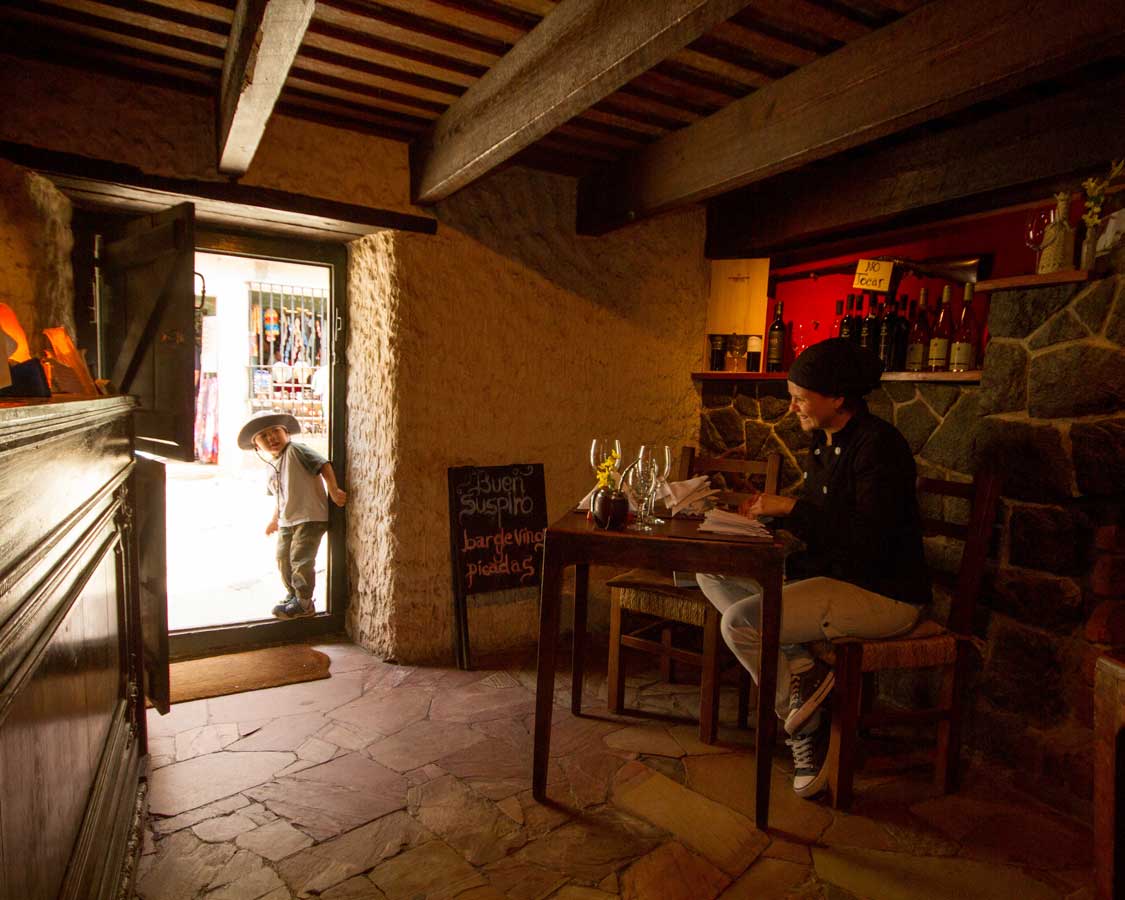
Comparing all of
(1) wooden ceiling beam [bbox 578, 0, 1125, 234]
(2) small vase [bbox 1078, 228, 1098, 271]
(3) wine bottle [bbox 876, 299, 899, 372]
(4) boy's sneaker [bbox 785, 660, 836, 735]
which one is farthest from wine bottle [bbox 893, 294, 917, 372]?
(4) boy's sneaker [bbox 785, 660, 836, 735]

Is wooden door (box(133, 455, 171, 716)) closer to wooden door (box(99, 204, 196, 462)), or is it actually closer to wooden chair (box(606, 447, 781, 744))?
wooden door (box(99, 204, 196, 462))

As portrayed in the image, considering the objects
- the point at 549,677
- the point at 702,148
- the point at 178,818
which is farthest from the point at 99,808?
the point at 702,148

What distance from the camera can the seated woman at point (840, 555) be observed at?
99.1 inches

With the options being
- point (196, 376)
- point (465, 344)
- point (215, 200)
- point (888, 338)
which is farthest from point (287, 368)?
point (888, 338)

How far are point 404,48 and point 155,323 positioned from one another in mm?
1557

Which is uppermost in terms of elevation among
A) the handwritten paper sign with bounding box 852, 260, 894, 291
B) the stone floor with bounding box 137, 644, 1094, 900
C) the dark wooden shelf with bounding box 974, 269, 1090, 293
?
the handwritten paper sign with bounding box 852, 260, 894, 291

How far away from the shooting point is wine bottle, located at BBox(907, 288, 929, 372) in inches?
134

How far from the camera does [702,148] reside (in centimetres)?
322

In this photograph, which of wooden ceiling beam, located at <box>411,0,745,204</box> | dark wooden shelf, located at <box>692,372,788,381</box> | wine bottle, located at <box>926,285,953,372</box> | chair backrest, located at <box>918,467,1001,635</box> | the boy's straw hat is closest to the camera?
wooden ceiling beam, located at <box>411,0,745,204</box>

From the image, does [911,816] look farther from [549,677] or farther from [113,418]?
[113,418]

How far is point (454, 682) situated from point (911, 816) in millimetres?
2110

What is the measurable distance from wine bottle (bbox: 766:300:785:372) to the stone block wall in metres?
1.25

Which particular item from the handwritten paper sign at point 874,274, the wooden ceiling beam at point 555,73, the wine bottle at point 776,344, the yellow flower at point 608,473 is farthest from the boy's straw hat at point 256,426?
the handwritten paper sign at point 874,274

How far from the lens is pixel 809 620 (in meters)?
2.51
